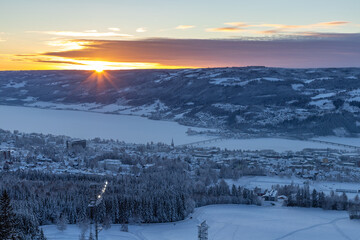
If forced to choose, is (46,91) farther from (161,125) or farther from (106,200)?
(106,200)

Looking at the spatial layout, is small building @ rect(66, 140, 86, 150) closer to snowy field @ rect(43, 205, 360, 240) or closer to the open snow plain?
the open snow plain

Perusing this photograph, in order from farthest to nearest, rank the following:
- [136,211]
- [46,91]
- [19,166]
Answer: [46,91] < [19,166] < [136,211]

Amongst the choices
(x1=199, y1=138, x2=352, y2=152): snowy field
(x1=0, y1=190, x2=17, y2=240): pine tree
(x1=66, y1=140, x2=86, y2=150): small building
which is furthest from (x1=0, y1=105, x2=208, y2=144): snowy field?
(x1=0, y1=190, x2=17, y2=240): pine tree

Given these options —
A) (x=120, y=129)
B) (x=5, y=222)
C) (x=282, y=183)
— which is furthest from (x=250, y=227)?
(x=120, y=129)

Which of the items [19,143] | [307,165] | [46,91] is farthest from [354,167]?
[46,91]

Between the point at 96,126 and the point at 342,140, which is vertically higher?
the point at 96,126

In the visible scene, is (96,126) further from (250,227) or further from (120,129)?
(250,227)

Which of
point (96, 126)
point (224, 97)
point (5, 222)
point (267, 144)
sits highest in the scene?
point (224, 97)
